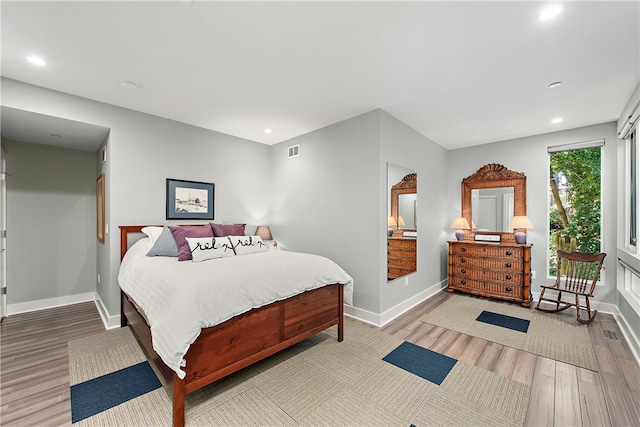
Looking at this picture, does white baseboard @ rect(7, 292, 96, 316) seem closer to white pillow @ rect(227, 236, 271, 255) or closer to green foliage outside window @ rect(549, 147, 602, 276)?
white pillow @ rect(227, 236, 271, 255)

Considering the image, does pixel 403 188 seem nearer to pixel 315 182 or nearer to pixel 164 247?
pixel 315 182

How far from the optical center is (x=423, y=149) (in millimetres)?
4305

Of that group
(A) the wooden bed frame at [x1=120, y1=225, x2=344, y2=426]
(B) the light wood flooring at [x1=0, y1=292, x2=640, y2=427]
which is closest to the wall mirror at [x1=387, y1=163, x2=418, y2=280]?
(B) the light wood flooring at [x1=0, y1=292, x2=640, y2=427]

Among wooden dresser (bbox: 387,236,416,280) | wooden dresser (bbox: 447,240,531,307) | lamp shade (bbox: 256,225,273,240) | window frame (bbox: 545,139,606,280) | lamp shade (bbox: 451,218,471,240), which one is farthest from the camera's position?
lamp shade (bbox: 451,218,471,240)

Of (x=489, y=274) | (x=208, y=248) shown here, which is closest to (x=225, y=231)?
(x=208, y=248)

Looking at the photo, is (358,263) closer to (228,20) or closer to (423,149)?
(423,149)

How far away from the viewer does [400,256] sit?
371 centimetres

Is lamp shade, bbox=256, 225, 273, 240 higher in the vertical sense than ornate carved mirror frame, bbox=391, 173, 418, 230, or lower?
lower

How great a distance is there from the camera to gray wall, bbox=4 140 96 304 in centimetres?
366

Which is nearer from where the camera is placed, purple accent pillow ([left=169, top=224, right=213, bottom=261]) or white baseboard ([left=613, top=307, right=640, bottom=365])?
white baseboard ([left=613, top=307, right=640, bottom=365])

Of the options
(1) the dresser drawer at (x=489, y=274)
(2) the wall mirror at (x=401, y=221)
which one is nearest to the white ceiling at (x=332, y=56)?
(2) the wall mirror at (x=401, y=221)

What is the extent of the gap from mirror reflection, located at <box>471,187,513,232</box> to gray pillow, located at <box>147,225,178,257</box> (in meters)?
4.73

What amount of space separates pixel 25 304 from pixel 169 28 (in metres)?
4.23

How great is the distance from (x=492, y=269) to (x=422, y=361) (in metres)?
2.58
